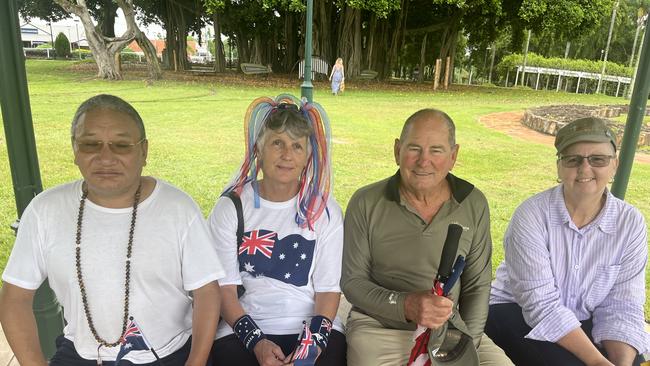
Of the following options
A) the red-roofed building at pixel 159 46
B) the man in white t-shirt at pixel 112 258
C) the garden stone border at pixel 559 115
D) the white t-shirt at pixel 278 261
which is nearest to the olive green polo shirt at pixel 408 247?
the white t-shirt at pixel 278 261

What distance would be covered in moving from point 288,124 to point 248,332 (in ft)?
2.71

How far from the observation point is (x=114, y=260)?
1419 millimetres

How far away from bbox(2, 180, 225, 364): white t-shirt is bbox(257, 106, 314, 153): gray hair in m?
0.43

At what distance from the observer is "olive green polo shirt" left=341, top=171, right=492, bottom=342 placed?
1.77 metres

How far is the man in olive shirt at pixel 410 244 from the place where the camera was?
1.71 m

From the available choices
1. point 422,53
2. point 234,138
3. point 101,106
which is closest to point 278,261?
point 101,106

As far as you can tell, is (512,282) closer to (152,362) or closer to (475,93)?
(152,362)

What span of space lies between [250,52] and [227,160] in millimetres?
1752

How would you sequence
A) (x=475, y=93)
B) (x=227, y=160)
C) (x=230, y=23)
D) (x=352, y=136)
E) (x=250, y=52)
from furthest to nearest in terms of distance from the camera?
(x=475, y=93)
(x=352, y=136)
(x=227, y=160)
(x=250, y=52)
(x=230, y=23)

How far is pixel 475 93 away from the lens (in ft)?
40.1

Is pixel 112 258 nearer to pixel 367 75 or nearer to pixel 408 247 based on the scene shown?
pixel 408 247

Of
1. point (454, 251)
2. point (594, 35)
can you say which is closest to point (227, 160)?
point (454, 251)

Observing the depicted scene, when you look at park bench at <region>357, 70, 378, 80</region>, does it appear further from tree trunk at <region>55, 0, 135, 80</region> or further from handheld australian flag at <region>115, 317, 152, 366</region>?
handheld australian flag at <region>115, 317, 152, 366</region>

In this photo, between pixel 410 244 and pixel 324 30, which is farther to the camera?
pixel 324 30
